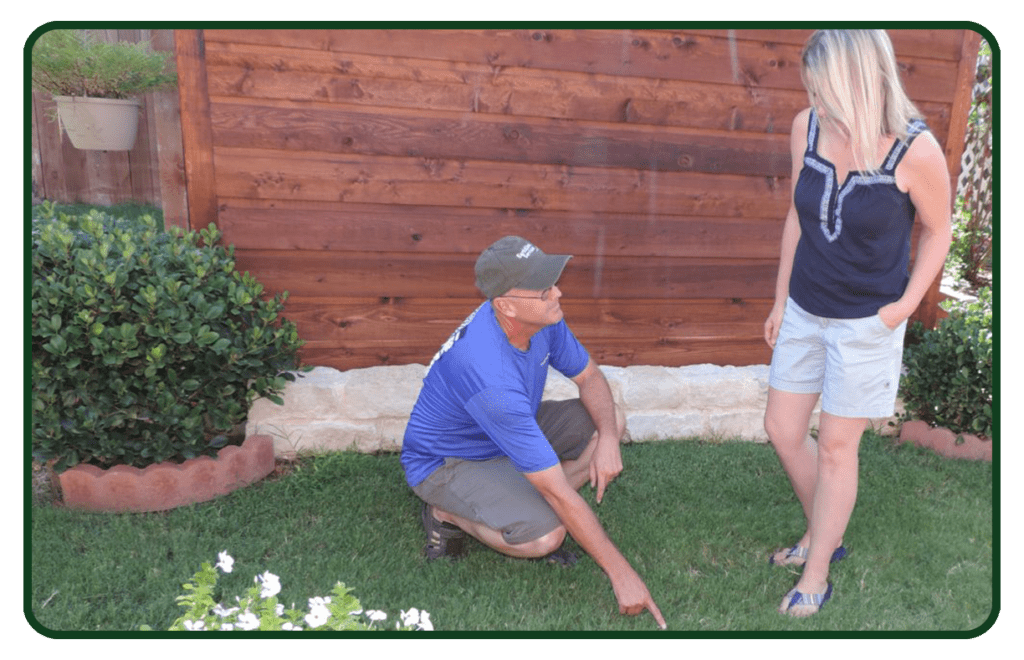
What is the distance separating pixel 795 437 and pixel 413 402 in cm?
203

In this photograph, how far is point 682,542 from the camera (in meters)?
A: 3.42

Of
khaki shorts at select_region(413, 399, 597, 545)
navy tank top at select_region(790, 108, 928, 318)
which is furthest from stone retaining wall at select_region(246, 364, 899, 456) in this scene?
navy tank top at select_region(790, 108, 928, 318)

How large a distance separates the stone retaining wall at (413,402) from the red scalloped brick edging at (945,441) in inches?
7.3

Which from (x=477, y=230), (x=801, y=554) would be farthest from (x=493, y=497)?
(x=477, y=230)

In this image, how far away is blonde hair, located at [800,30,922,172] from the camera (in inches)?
93.1

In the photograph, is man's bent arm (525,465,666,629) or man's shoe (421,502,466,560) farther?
man's shoe (421,502,466,560)

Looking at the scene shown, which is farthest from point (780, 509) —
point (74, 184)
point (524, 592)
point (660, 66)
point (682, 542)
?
point (74, 184)

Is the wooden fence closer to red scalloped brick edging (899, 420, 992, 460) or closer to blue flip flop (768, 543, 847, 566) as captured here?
red scalloped brick edging (899, 420, 992, 460)

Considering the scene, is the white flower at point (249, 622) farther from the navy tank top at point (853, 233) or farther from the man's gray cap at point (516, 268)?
the navy tank top at point (853, 233)

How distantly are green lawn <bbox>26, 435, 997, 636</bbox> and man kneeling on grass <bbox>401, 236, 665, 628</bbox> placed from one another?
0.62ft

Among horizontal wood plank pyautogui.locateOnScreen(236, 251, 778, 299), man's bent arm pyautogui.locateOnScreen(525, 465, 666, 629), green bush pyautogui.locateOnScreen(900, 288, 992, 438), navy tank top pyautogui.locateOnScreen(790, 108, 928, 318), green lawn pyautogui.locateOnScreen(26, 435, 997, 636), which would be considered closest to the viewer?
navy tank top pyautogui.locateOnScreen(790, 108, 928, 318)

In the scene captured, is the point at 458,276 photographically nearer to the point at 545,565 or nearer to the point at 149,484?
the point at 545,565

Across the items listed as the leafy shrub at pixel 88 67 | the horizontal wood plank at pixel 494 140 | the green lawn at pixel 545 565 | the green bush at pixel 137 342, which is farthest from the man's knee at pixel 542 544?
the leafy shrub at pixel 88 67

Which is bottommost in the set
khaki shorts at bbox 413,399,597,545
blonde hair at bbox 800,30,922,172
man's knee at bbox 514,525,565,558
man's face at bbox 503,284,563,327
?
man's knee at bbox 514,525,565,558
